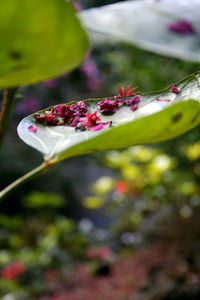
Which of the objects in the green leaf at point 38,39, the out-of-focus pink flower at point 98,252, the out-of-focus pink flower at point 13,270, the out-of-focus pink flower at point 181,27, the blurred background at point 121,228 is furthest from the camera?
the out-of-focus pink flower at point 98,252

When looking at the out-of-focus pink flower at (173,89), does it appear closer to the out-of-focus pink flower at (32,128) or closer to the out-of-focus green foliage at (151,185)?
the out-of-focus pink flower at (32,128)

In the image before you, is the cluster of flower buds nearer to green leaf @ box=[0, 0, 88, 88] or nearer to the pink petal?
the pink petal

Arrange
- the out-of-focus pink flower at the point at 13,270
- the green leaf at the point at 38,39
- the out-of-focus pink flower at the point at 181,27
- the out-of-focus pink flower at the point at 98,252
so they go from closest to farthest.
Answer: the green leaf at the point at 38,39, the out-of-focus pink flower at the point at 181,27, the out-of-focus pink flower at the point at 13,270, the out-of-focus pink flower at the point at 98,252

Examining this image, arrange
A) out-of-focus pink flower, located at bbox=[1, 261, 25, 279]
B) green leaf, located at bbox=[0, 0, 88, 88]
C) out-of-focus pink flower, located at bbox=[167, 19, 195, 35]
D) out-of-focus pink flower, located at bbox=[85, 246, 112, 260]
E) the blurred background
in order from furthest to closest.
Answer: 1. out-of-focus pink flower, located at bbox=[85, 246, 112, 260]
2. out-of-focus pink flower, located at bbox=[1, 261, 25, 279]
3. the blurred background
4. out-of-focus pink flower, located at bbox=[167, 19, 195, 35]
5. green leaf, located at bbox=[0, 0, 88, 88]

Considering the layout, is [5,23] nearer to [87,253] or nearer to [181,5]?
[181,5]

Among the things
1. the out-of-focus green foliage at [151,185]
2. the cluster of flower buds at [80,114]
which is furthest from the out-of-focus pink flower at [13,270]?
the cluster of flower buds at [80,114]

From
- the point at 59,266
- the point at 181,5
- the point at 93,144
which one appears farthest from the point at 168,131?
the point at 59,266

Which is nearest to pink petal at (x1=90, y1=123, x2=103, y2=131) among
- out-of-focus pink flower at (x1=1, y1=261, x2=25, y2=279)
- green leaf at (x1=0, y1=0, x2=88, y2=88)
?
green leaf at (x1=0, y1=0, x2=88, y2=88)
